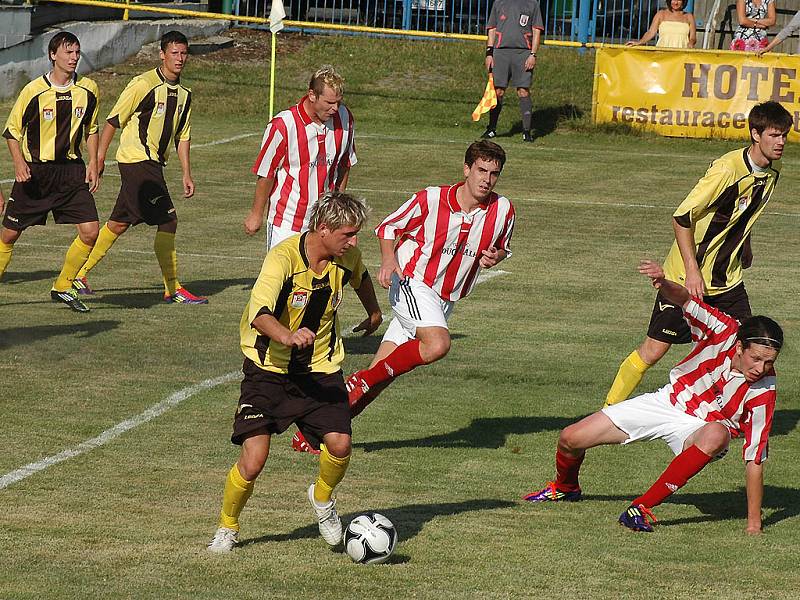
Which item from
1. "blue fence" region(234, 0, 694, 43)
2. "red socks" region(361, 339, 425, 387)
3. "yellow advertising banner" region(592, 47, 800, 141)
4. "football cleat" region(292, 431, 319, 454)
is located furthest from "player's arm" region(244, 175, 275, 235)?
"blue fence" region(234, 0, 694, 43)

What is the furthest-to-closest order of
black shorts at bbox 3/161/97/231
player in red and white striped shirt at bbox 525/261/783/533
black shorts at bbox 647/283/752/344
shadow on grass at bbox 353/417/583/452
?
black shorts at bbox 3/161/97/231 → black shorts at bbox 647/283/752/344 → shadow on grass at bbox 353/417/583/452 → player in red and white striped shirt at bbox 525/261/783/533

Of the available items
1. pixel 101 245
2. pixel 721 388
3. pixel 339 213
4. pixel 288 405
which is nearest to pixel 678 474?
pixel 721 388

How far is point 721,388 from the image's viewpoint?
24.4 ft

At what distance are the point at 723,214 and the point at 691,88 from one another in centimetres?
1546

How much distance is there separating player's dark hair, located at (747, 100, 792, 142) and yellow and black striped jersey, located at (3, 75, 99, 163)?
6.44 meters

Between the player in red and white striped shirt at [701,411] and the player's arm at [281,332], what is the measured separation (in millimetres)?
1901

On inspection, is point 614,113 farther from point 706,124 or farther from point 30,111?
point 30,111

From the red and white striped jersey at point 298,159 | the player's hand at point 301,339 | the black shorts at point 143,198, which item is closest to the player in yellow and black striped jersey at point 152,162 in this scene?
the black shorts at point 143,198

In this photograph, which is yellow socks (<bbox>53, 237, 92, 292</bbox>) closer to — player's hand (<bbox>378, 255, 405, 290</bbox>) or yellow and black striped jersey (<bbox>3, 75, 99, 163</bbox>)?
yellow and black striped jersey (<bbox>3, 75, 99, 163</bbox>)

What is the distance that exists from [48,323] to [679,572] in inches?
279

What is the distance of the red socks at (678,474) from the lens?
7309 millimetres

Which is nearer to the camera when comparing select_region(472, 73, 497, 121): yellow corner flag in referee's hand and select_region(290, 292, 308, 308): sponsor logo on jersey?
select_region(290, 292, 308, 308): sponsor logo on jersey

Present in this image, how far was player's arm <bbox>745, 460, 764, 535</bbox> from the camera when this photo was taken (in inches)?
285

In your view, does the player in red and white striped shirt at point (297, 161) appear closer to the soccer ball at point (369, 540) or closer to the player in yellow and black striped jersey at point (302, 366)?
the player in yellow and black striped jersey at point (302, 366)
